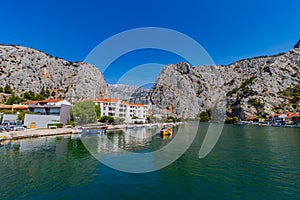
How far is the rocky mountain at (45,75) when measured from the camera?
93.4 m

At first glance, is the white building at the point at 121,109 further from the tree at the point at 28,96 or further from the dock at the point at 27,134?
the dock at the point at 27,134

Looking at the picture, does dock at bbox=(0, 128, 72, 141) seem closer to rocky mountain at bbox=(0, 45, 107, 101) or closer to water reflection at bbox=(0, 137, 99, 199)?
water reflection at bbox=(0, 137, 99, 199)

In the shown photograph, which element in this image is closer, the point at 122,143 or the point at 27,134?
the point at 122,143

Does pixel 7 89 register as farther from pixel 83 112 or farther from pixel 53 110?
pixel 83 112

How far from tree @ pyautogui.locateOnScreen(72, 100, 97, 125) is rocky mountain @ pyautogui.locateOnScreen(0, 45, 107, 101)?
45.3 meters

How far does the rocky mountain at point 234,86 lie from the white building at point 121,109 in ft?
188

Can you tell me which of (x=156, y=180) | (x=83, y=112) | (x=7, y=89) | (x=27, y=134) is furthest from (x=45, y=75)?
(x=156, y=180)

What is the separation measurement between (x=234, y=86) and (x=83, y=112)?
493ft

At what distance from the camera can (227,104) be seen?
471ft

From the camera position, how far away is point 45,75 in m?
104

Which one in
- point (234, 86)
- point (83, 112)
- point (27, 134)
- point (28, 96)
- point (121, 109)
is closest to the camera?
point (27, 134)

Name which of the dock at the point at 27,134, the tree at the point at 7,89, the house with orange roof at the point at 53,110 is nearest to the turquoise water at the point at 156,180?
the dock at the point at 27,134

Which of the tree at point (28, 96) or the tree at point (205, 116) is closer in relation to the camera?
the tree at point (28, 96)

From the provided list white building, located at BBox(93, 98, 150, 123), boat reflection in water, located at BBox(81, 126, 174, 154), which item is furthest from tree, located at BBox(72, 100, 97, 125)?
boat reflection in water, located at BBox(81, 126, 174, 154)
